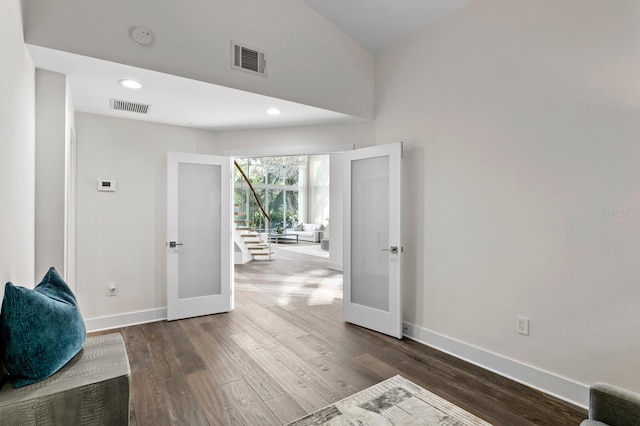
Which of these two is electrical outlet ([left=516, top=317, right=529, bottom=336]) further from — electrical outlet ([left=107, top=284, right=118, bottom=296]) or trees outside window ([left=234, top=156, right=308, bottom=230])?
trees outside window ([left=234, top=156, right=308, bottom=230])

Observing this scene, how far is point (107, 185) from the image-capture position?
3.81 meters

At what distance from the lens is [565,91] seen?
7.97 feet

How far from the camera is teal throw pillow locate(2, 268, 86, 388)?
4.88 ft

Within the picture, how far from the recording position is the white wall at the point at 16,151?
5.40 ft

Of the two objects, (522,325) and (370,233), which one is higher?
(370,233)

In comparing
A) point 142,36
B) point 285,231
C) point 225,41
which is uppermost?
point 225,41

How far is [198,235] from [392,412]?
3.33 meters

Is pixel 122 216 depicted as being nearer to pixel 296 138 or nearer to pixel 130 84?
pixel 130 84

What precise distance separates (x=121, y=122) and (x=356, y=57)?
2.81m

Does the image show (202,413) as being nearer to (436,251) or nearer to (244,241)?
(436,251)

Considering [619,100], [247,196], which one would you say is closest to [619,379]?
[619,100]

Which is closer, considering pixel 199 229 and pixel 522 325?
pixel 522 325

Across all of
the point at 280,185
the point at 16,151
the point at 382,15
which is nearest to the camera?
the point at 16,151

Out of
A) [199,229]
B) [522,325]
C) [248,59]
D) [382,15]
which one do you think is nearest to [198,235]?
[199,229]
